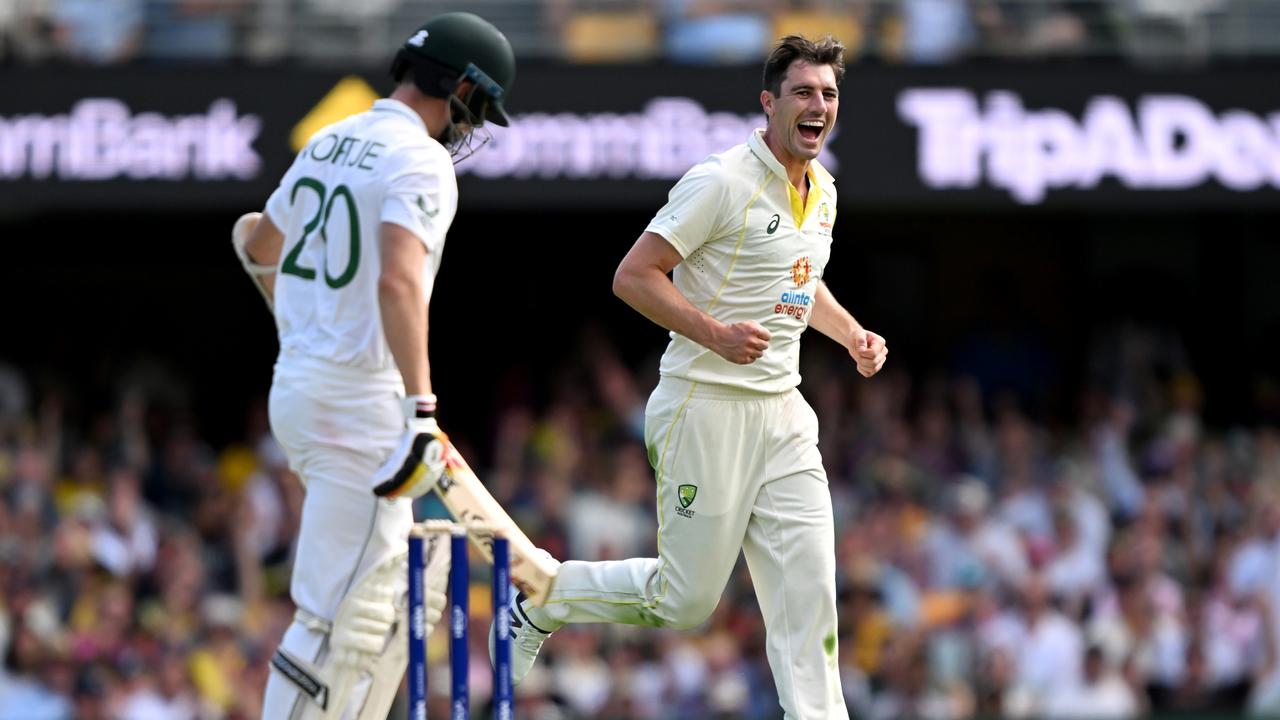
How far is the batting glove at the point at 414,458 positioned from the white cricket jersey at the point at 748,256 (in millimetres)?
1168

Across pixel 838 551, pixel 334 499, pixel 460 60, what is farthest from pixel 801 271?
pixel 838 551

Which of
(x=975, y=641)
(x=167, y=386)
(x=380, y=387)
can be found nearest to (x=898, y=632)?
(x=975, y=641)

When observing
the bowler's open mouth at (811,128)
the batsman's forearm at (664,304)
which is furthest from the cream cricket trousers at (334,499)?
the bowler's open mouth at (811,128)

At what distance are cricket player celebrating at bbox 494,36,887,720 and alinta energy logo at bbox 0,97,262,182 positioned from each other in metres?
7.07

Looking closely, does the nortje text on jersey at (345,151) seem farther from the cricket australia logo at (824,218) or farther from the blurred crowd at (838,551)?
the blurred crowd at (838,551)

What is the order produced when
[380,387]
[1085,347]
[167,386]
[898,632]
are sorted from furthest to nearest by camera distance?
[1085,347], [167,386], [898,632], [380,387]

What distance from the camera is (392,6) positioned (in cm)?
1312

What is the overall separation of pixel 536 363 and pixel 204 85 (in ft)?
11.6

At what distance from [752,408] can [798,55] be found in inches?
46.4

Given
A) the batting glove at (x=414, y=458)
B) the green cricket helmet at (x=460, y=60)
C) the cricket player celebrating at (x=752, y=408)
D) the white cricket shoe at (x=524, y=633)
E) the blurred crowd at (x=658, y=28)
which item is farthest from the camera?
the blurred crowd at (x=658, y=28)

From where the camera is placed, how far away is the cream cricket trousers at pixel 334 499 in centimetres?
548

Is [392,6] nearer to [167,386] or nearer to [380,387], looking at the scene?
[167,386]

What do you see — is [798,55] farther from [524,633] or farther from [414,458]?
[524,633]

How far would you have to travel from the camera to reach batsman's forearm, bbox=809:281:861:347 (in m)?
6.43
